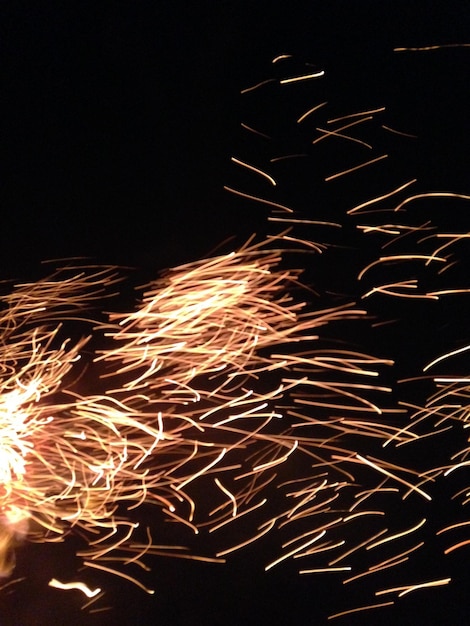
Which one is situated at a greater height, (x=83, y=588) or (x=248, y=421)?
(x=248, y=421)

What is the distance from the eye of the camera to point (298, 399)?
7.57 feet

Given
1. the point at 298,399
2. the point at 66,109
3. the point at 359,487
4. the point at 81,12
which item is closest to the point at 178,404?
the point at 298,399

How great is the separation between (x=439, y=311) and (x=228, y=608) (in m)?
1.16

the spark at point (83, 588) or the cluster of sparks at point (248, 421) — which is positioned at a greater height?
the cluster of sparks at point (248, 421)

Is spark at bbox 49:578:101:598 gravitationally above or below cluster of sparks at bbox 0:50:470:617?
below

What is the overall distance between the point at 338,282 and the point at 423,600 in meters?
1.04

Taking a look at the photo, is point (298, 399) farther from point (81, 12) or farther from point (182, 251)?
point (81, 12)

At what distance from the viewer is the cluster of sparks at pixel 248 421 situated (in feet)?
7.53

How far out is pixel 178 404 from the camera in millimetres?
2314

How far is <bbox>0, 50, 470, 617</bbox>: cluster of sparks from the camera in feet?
7.53

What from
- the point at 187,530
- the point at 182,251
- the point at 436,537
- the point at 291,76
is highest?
the point at 291,76

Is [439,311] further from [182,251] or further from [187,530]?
[187,530]

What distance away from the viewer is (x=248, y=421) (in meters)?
2.31

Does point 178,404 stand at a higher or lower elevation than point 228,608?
higher
